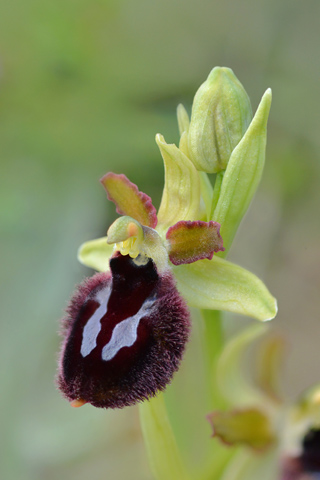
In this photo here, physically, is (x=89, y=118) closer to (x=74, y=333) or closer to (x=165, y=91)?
(x=165, y=91)

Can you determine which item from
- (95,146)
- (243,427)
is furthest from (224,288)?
(95,146)

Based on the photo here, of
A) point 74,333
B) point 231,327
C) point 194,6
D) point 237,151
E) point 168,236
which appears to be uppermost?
point 194,6

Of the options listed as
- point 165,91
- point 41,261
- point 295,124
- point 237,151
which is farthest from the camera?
point 295,124

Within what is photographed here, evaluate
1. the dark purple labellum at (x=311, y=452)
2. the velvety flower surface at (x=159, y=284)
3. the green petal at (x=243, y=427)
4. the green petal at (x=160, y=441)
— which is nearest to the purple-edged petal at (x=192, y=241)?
the velvety flower surface at (x=159, y=284)

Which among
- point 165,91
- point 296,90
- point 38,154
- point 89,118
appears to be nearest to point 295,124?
point 296,90

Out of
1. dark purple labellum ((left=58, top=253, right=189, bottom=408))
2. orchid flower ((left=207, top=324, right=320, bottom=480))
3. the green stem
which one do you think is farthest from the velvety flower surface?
orchid flower ((left=207, top=324, right=320, bottom=480))

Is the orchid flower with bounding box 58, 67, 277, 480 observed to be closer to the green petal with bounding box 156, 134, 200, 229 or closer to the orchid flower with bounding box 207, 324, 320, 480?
the green petal with bounding box 156, 134, 200, 229

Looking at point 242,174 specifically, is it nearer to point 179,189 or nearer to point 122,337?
point 179,189
